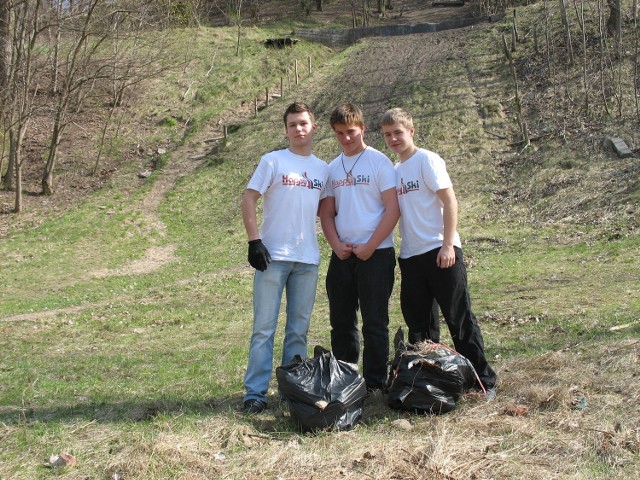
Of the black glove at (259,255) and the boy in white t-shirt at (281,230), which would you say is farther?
the boy in white t-shirt at (281,230)

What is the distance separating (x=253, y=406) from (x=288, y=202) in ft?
4.66

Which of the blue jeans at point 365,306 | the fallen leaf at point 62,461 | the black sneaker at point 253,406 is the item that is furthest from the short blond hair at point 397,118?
the fallen leaf at point 62,461

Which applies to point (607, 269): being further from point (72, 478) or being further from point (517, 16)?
point (517, 16)

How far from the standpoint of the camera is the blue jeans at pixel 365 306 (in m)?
4.94

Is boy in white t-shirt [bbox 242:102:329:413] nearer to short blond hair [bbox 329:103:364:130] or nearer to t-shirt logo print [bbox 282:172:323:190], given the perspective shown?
t-shirt logo print [bbox 282:172:323:190]

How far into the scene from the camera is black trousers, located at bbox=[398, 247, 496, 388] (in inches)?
192

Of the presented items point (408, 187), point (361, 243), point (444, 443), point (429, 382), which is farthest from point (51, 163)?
point (444, 443)

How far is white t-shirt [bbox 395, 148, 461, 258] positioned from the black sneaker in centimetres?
145

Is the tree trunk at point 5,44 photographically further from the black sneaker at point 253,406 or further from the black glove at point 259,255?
the black sneaker at point 253,406

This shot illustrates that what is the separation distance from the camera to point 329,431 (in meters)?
4.42

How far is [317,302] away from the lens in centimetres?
1098

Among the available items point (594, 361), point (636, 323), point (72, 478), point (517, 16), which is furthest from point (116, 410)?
point (517, 16)

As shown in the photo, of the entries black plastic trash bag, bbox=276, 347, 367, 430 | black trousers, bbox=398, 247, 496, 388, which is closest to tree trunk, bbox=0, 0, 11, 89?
black trousers, bbox=398, 247, 496, 388

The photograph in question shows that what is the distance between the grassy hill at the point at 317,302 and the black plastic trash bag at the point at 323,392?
0.15 meters
